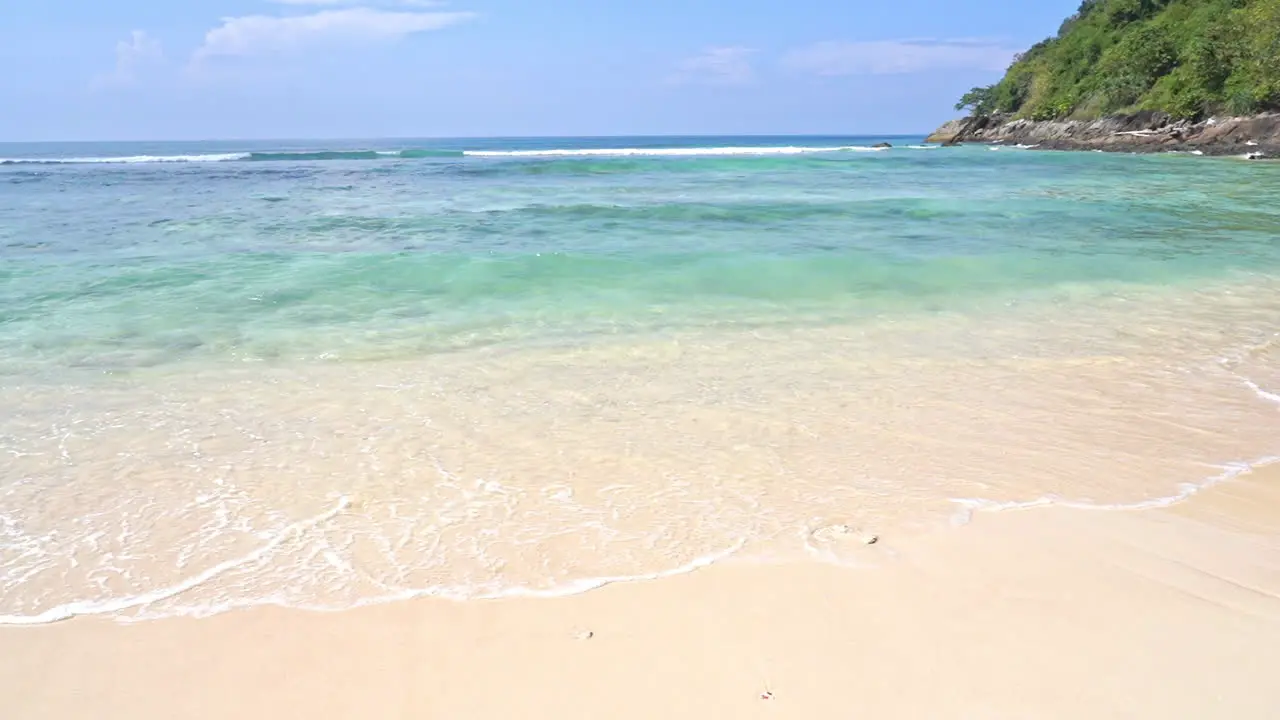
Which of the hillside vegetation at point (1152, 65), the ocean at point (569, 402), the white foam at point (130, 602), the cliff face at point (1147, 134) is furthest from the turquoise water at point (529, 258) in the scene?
the hillside vegetation at point (1152, 65)

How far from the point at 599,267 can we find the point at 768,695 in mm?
9299

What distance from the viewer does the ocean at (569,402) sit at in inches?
150

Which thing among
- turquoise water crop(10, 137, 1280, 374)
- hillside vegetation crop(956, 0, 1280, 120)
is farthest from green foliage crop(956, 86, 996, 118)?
turquoise water crop(10, 137, 1280, 374)

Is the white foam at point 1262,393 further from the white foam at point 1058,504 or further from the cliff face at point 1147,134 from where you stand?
the cliff face at point 1147,134

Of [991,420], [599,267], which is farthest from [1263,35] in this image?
[991,420]

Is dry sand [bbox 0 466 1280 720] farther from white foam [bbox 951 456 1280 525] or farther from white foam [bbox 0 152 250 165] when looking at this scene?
white foam [bbox 0 152 250 165]

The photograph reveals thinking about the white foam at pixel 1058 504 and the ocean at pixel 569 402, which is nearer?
the ocean at pixel 569 402

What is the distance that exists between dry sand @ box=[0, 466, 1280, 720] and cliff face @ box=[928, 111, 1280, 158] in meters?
45.1

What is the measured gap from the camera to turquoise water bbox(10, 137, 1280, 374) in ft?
27.0

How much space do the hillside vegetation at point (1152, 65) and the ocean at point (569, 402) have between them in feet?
135

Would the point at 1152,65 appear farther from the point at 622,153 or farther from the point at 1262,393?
the point at 1262,393

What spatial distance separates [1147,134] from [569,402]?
186 feet

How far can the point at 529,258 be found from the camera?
12.3 meters

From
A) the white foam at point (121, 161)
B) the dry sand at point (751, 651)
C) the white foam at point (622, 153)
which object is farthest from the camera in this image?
the white foam at point (622, 153)
